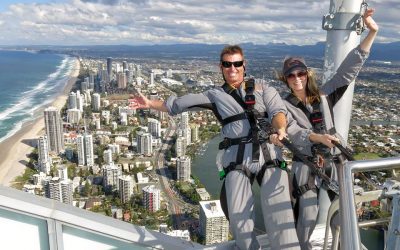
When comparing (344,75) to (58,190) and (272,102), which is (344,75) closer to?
(272,102)

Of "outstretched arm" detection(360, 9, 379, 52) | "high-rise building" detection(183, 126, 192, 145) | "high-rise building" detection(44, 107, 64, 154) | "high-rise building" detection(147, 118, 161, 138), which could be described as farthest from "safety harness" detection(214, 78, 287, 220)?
"high-rise building" detection(147, 118, 161, 138)

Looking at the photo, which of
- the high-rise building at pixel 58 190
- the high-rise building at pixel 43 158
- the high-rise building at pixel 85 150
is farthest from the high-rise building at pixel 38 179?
the high-rise building at pixel 85 150

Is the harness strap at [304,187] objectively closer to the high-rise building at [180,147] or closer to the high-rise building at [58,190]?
the high-rise building at [58,190]

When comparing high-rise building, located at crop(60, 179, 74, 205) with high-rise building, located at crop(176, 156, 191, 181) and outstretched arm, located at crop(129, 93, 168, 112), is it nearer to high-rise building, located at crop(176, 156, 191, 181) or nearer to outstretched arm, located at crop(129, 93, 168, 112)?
high-rise building, located at crop(176, 156, 191, 181)

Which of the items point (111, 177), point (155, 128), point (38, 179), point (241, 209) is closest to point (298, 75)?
point (241, 209)

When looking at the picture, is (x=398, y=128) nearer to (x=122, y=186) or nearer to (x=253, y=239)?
(x=122, y=186)

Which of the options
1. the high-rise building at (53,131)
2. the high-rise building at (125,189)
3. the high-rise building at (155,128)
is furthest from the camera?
the high-rise building at (155,128)
